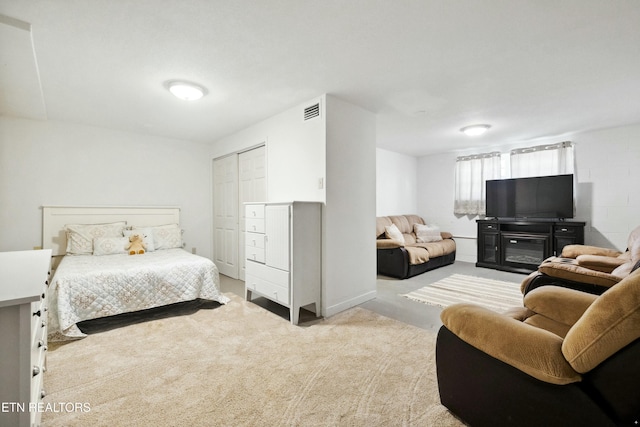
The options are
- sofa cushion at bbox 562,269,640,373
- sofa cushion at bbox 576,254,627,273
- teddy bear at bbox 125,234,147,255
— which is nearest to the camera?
sofa cushion at bbox 562,269,640,373

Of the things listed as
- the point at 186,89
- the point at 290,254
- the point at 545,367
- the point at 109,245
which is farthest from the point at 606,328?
the point at 109,245

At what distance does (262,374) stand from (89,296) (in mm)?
1911

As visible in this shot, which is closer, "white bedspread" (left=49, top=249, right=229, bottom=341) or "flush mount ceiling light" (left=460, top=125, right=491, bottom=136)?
"white bedspread" (left=49, top=249, right=229, bottom=341)

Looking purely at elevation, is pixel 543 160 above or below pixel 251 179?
above

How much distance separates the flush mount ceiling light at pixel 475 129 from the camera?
14.0ft

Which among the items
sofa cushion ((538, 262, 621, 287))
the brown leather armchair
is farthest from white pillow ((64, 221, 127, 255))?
sofa cushion ((538, 262, 621, 287))

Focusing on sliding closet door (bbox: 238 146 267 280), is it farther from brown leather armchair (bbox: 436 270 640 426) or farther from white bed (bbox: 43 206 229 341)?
brown leather armchair (bbox: 436 270 640 426)

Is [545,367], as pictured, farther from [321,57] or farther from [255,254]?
[255,254]

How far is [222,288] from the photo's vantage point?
4.11m

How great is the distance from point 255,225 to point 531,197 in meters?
4.82

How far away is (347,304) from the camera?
128 inches

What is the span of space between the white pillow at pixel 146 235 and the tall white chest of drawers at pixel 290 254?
1866 mm

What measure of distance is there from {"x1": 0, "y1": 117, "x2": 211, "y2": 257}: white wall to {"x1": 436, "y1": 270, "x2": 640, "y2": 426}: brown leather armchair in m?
4.75

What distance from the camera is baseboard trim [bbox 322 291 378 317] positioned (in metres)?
3.04
